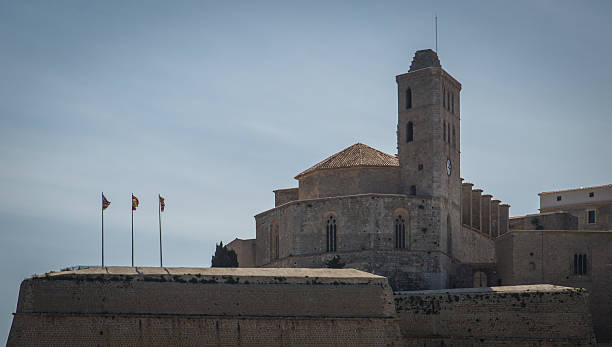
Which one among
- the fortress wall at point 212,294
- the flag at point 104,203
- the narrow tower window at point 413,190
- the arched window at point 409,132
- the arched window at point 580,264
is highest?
the arched window at point 409,132

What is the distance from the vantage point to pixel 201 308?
1828 inches

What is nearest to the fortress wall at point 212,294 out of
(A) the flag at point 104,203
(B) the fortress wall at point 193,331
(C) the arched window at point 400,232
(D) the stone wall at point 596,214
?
(B) the fortress wall at point 193,331

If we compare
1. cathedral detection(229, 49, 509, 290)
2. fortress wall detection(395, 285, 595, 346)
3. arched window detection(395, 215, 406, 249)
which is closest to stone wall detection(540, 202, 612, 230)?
cathedral detection(229, 49, 509, 290)

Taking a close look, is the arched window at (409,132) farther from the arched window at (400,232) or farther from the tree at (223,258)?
the tree at (223,258)

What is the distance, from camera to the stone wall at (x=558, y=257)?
54.2 metres

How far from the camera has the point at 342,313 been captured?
47.4 m

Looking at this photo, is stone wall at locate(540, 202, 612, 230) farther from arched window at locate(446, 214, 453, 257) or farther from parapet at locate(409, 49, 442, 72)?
parapet at locate(409, 49, 442, 72)

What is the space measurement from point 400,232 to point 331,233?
3.86m

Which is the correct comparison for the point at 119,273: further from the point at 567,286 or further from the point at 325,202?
the point at 567,286

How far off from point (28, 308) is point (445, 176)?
25.2m

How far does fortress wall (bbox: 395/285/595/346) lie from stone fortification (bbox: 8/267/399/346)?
3.16 m

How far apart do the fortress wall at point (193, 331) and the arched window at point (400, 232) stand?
9.82 metres

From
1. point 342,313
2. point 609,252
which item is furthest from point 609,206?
point 342,313

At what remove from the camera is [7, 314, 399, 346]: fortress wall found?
44.6 meters
